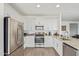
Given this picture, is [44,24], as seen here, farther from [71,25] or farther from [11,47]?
[11,47]

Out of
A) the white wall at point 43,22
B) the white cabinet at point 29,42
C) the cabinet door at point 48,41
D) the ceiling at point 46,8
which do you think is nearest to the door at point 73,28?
the white wall at point 43,22

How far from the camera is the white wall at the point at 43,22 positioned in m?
6.64

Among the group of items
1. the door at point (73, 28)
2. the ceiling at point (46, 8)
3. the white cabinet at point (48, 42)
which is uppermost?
the ceiling at point (46, 8)

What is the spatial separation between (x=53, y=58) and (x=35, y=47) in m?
5.31

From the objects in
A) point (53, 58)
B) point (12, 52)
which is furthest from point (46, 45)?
point (53, 58)

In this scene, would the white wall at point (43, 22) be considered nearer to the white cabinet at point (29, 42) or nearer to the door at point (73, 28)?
the white cabinet at point (29, 42)

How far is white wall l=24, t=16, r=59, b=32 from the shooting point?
664cm

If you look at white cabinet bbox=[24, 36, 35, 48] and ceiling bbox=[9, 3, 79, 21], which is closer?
ceiling bbox=[9, 3, 79, 21]

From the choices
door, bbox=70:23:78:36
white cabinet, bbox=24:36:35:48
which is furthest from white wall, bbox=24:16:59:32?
door, bbox=70:23:78:36

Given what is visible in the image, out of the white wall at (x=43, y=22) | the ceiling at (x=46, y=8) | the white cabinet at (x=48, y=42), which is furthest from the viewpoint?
the white wall at (x=43, y=22)

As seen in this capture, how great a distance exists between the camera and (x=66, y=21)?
8.93m

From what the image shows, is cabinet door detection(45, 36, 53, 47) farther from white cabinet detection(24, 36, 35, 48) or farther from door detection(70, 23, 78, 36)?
door detection(70, 23, 78, 36)

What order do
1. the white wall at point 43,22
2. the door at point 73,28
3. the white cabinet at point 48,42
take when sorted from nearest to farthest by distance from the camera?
the white cabinet at point 48,42 < the white wall at point 43,22 < the door at point 73,28

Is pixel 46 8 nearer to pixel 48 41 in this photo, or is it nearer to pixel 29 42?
pixel 48 41
